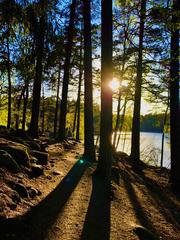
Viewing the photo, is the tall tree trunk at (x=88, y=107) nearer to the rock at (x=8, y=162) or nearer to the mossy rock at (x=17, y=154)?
the mossy rock at (x=17, y=154)

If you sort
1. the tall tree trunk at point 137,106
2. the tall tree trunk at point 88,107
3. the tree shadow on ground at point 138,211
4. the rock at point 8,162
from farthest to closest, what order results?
the tall tree trunk at point 137,106
the tall tree trunk at point 88,107
the rock at point 8,162
the tree shadow on ground at point 138,211

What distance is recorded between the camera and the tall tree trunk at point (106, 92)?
26.2 feet

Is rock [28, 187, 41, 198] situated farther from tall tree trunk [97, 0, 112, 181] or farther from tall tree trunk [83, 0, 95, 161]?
tall tree trunk [83, 0, 95, 161]

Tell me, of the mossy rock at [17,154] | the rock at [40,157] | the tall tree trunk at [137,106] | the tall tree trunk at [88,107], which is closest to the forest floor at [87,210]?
the rock at [40,157]

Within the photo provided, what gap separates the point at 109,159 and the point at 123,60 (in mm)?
11165

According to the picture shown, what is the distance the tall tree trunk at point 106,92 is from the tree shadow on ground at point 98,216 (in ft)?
2.27

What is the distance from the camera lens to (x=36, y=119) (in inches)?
572

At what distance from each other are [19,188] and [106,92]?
375cm

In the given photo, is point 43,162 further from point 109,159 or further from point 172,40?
point 172,40

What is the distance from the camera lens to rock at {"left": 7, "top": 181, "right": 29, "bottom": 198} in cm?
558

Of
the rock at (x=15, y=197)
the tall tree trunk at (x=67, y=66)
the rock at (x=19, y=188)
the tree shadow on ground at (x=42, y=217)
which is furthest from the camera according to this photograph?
the tall tree trunk at (x=67, y=66)

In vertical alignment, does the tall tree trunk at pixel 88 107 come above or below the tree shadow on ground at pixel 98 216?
above

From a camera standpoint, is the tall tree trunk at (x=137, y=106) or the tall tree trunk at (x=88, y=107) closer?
the tall tree trunk at (x=88, y=107)

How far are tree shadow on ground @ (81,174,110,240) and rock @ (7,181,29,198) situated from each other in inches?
52.1
